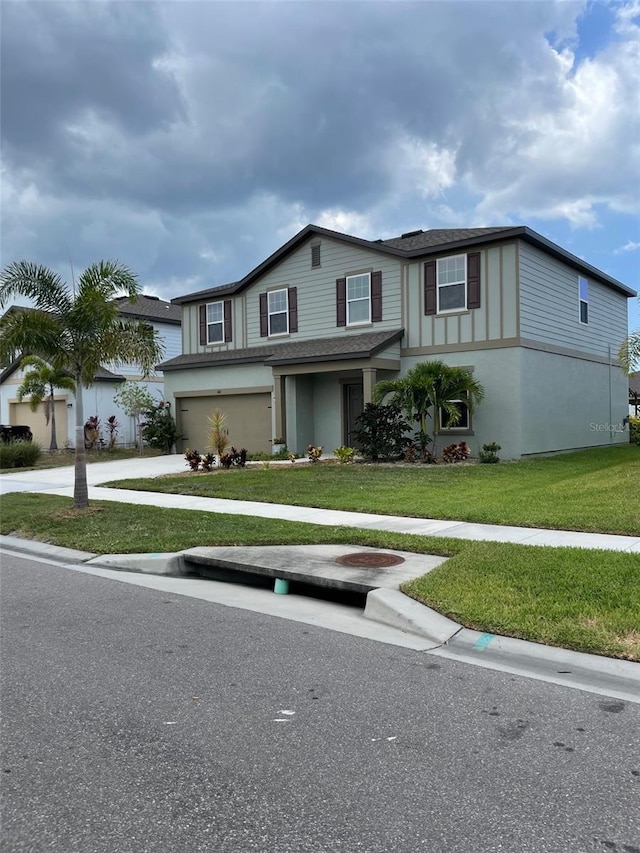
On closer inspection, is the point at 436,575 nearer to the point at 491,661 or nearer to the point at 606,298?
the point at 491,661

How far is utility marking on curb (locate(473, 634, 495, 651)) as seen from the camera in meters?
5.05

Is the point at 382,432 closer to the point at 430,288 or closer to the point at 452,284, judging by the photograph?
the point at 430,288

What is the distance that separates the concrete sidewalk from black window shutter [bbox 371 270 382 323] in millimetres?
A: 7398

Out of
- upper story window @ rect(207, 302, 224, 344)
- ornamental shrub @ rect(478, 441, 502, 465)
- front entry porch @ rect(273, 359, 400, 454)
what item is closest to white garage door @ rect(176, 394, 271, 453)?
front entry porch @ rect(273, 359, 400, 454)

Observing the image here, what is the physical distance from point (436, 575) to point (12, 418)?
3089 cm

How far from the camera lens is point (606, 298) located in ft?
76.7

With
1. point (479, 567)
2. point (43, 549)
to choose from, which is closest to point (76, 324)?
point (43, 549)

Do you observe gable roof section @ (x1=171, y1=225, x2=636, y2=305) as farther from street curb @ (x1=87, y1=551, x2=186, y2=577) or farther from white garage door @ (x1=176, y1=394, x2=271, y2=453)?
street curb @ (x1=87, y1=551, x2=186, y2=577)

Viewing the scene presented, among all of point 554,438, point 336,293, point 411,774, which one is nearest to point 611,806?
point 411,774

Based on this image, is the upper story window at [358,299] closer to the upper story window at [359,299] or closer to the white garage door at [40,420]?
the upper story window at [359,299]

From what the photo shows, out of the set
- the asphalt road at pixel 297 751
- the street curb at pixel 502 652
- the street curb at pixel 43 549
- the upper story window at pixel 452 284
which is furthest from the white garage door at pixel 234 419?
the asphalt road at pixel 297 751

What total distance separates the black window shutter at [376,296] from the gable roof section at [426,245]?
0.74 meters

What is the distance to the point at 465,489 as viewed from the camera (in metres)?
12.9

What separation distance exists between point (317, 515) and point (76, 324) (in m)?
5.43
